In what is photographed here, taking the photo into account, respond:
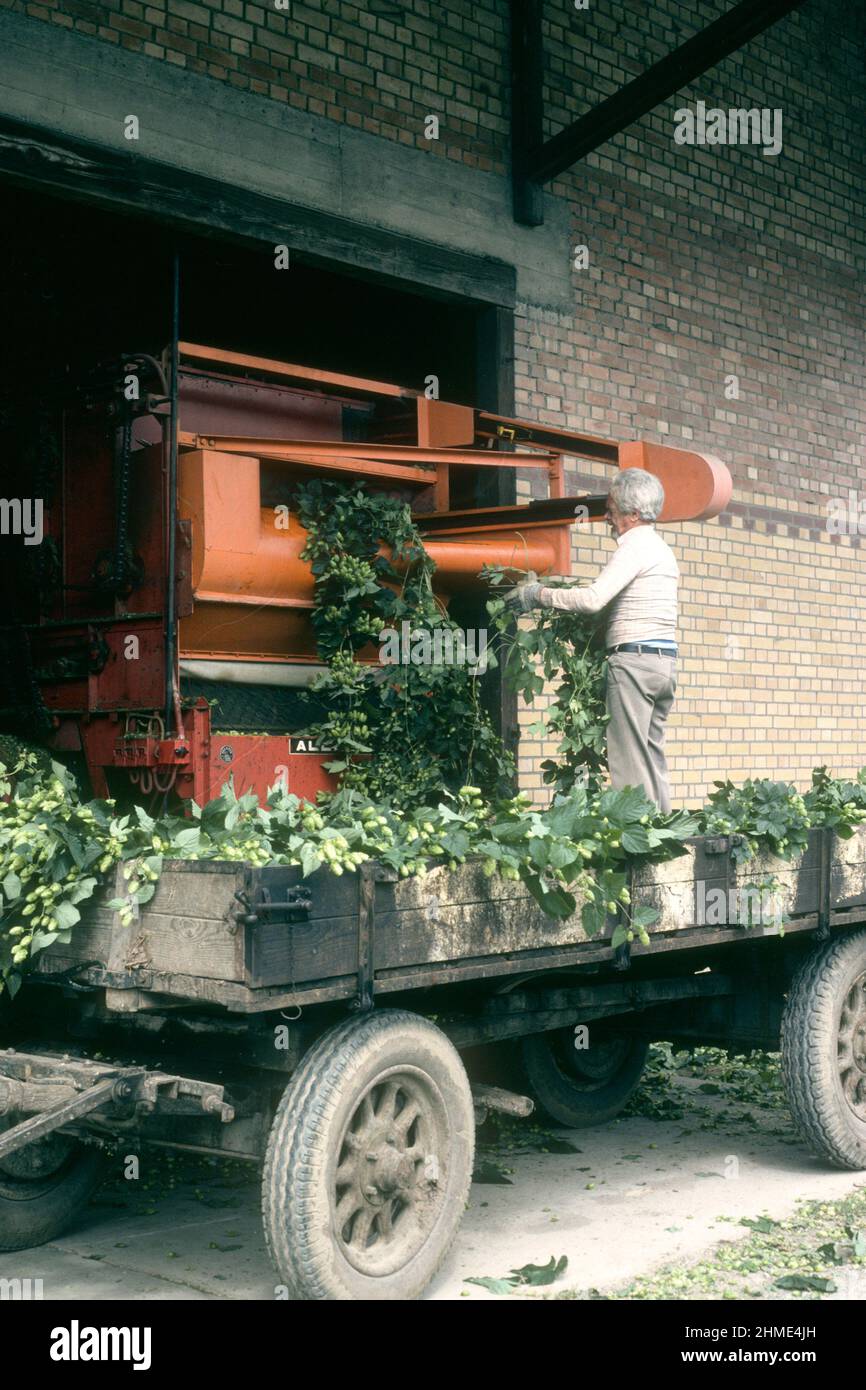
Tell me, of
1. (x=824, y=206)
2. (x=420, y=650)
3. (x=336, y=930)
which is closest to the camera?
(x=336, y=930)

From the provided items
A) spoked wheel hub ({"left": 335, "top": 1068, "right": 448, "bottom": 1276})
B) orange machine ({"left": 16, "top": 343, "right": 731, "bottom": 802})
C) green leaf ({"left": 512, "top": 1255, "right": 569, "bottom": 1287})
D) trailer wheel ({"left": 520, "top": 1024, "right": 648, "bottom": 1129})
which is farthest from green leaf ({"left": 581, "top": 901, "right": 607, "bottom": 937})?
orange machine ({"left": 16, "top": 343, "right": 731, "bottom": 802})

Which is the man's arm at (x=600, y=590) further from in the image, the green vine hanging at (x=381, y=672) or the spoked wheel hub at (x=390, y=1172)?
the spoked wheel hub at (x=390, y=1172)

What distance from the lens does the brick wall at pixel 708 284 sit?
7832 mm

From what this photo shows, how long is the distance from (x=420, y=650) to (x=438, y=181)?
2846 millimetres

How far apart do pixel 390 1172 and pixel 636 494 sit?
2.89m

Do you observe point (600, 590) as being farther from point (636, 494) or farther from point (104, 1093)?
point (104, 1093)

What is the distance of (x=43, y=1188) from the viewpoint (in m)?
4.88

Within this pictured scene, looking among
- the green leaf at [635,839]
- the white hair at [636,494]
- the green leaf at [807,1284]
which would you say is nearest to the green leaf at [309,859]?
the green leaf at [635,839]

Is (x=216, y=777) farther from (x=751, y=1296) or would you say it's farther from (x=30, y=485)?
(x=751, y=1296)

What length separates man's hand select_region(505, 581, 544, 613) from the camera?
5773 millimetres

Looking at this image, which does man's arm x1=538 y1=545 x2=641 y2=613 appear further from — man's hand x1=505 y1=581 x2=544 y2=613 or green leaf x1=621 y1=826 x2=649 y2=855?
green leaf x1=621 y1=826 x2=649 y2=855

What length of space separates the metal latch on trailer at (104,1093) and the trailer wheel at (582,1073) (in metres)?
2.43

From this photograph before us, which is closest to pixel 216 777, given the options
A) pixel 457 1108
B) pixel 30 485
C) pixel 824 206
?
pixel 30 485

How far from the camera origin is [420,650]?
6.66 m
